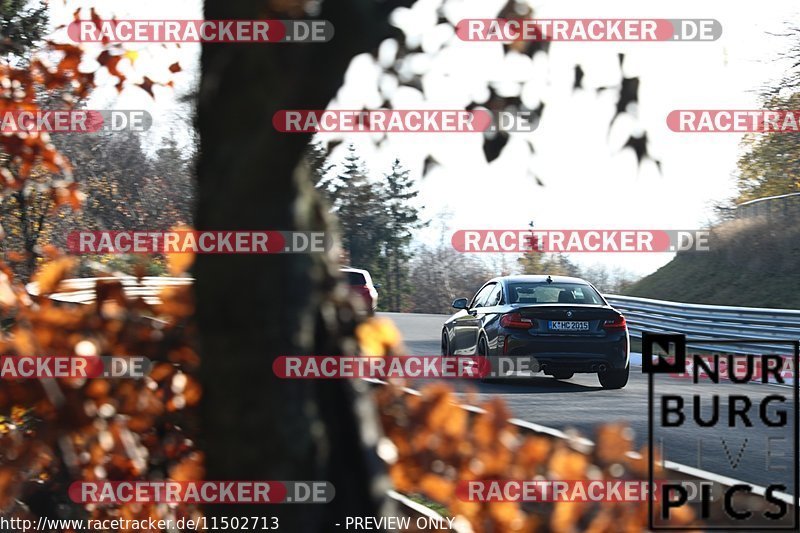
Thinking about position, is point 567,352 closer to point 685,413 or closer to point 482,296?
point 685,413

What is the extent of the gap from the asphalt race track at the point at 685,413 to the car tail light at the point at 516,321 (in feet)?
2.96

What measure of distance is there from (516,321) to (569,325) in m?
0.72

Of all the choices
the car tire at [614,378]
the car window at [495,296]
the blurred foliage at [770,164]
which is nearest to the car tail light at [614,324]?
the car tire at [614,378]

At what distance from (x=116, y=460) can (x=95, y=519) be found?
1.72ft

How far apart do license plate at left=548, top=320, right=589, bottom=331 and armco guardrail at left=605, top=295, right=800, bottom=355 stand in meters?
4.44

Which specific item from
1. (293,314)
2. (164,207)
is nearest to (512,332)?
(293,314)

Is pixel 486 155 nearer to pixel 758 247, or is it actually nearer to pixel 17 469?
pixel 17 469

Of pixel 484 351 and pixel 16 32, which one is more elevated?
pixel 16 32

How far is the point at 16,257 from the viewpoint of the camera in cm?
352

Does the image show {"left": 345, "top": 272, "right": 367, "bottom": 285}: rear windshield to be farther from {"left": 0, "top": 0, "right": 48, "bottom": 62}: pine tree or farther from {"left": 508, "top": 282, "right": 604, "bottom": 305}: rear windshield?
{"left": 0, "top": 0, "right": 48, "bottom": 62}: pine tree

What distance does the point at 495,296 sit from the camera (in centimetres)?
1520

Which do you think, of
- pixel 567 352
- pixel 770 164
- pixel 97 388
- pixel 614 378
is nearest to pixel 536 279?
pixel 567 352

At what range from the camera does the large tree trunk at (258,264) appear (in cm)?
222

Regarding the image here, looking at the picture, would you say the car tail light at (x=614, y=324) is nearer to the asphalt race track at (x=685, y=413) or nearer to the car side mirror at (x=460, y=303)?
the asphalt race track at (x=685, y=413)
